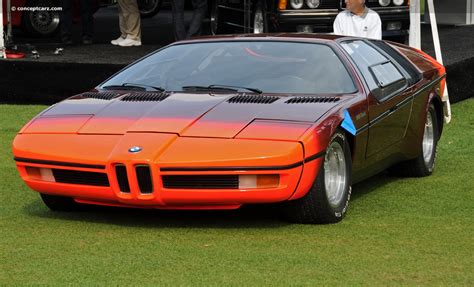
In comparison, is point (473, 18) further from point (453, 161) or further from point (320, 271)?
point (320, 271)

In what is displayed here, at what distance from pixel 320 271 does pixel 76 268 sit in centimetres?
119

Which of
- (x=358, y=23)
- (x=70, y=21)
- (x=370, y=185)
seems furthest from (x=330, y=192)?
(x=70, y=21)

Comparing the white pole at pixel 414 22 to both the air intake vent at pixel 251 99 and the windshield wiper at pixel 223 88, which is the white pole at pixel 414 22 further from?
the air intake vent at pixel 251 99

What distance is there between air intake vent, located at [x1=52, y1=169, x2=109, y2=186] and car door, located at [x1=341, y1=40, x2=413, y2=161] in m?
1.81

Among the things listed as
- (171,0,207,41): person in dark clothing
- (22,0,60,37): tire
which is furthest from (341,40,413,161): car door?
(22,0,60,37): tire

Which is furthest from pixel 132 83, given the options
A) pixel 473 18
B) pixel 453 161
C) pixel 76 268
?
pixel 473 18

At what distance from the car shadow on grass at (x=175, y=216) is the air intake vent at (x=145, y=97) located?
68cm

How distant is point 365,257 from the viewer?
6.06 metres

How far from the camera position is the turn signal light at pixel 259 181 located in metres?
6.56

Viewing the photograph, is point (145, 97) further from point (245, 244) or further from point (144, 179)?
point (245, 244)

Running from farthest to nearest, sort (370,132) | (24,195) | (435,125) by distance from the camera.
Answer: (435,125) → (24,195) → (370,132)

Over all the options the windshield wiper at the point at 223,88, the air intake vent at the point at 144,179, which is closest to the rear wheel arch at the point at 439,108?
the windshield wiper at the point at 223,88

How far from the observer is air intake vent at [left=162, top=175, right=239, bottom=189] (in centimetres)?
656

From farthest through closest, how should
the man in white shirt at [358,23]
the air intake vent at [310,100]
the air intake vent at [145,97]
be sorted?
the man in white shirt at [358,23] → the air intake vent at [145,97] → the air intake vent at [310,100]
